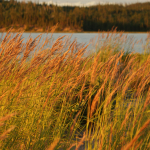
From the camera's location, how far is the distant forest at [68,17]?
2268cm

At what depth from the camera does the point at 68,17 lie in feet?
80.5

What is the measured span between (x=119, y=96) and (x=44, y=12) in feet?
82.4

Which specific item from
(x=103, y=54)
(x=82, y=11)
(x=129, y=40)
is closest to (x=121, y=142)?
(x=103, y=54)

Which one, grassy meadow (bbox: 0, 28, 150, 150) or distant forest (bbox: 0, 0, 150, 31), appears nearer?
grassy meadow (bbox: 0, 28, 150, 150)

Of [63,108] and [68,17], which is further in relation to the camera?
[68,17]

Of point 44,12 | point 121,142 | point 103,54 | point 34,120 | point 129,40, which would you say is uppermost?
point 44,12

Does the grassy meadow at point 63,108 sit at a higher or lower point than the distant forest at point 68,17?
lower

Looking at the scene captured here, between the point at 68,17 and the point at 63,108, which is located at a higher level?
the point at 68,17

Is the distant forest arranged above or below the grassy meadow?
above

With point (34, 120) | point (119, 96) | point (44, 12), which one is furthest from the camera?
point (44, 12)

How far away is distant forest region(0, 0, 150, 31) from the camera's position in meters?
22.7

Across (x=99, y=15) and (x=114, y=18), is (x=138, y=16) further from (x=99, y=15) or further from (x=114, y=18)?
(x=99, y=15)

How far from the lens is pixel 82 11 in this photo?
28719 mm

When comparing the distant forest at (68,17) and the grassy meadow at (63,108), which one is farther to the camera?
the distant forest at (68,17)
